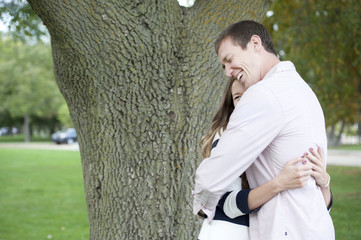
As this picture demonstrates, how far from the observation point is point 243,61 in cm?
192

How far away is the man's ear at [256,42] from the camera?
1.89 metres

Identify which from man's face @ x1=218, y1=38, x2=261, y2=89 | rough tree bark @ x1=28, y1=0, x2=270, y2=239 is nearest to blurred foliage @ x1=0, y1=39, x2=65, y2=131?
rough tree bark @ x1=28, y1=0, x2=270, y2=239

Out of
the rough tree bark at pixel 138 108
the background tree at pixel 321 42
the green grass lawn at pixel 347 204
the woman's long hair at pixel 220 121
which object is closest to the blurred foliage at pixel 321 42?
the background tree at pixel 321 42

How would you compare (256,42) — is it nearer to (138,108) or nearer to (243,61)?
(243,61)

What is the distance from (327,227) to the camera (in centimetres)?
176

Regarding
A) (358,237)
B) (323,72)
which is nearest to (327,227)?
(358,237)

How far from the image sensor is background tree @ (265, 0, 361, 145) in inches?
338

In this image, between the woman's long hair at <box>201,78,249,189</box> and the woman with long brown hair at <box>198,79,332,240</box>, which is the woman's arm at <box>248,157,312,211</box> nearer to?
the woman with long brown hair at <box>198,79,332,240</box>

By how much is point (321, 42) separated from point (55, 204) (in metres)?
6.60

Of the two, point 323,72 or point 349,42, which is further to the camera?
point 323,72

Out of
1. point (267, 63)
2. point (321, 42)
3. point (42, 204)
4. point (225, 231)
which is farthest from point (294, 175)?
point (321, 42)

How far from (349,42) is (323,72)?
1.06 metres

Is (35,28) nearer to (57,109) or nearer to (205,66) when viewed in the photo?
(205,66)

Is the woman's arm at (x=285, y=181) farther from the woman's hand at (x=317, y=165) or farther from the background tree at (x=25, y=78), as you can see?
the background tree at (x=25, y=78)
